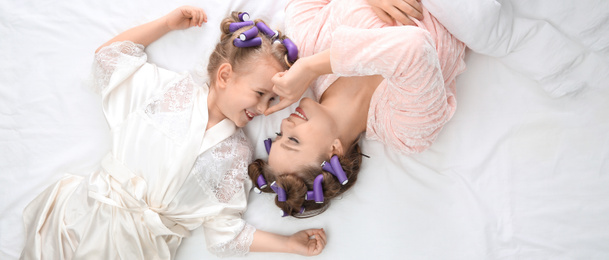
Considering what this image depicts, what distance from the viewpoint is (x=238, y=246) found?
1.71 m

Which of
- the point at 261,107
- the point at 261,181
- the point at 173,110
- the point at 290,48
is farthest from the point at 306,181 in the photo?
the point at 173,110

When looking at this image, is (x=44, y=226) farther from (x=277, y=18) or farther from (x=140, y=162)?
(x=277, y=18)

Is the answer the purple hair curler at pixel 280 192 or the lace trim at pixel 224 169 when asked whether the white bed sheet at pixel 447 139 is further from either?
the purple hair curler at pixel 280 192

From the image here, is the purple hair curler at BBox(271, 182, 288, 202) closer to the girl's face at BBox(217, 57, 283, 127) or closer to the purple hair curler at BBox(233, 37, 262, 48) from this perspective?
the girl's face at BBox(217, 57, 283, 127)

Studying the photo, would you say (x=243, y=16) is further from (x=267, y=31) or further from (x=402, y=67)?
(x=402, y=67)

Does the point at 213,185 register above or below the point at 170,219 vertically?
above

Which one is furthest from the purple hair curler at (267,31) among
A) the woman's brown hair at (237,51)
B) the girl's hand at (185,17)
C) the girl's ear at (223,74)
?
the girl's hand at (185,17)

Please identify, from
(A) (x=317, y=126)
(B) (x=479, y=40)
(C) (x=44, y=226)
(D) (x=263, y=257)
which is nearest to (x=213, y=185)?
(D) (x=263, y=257)

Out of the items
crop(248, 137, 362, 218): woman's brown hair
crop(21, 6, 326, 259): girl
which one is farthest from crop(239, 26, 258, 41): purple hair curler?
crop(248, 137, 362, 218): woman's brown hair

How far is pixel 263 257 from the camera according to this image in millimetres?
1771

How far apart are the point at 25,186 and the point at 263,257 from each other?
960 millimetres

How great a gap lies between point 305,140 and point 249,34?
41 centimetres

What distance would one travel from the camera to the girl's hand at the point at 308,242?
1698 millimetres

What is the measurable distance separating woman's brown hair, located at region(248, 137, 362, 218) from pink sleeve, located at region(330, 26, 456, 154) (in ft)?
0.78
